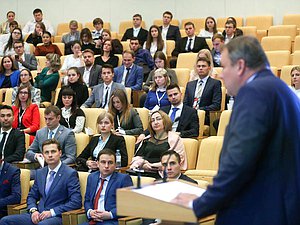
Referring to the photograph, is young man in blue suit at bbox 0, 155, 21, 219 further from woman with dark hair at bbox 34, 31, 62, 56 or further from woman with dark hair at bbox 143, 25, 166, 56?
woman with dark hair at bbox 34, 31, 62, 56

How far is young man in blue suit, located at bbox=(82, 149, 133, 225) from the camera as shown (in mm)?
5926

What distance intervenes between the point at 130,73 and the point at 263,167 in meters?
6.86

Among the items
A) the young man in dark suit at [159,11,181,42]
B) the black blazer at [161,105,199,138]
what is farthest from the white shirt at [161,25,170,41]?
the black blazer at [161,105,199,138]

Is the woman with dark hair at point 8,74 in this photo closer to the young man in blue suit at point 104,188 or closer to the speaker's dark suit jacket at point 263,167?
the young man in blue suit at point 104,188

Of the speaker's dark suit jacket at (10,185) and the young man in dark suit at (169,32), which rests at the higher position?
the young man in dark suit at (169,32)

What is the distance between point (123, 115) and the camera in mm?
7645

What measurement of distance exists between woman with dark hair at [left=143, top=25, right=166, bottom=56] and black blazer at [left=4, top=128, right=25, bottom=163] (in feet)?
11.6

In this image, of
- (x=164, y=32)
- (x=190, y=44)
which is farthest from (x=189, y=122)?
(x=164, y=32)

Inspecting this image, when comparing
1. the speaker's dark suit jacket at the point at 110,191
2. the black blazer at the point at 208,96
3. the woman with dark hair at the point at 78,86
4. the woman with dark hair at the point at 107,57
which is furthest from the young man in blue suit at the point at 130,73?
the speaker's dark suit jacket at the point at 110,191

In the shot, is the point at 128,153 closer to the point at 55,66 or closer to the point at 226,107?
the point at 226,107

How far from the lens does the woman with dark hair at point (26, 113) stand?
8.21 metres

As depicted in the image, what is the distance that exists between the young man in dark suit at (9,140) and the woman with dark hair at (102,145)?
0.72 m

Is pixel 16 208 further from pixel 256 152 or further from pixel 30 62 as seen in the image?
pixel 30 62

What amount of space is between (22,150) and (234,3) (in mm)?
6288
